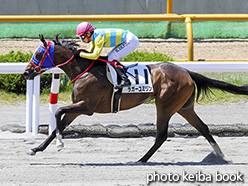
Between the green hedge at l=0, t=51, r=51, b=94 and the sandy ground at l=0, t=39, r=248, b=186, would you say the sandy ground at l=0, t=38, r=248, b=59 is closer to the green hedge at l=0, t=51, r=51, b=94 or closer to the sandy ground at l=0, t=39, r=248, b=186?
the sandy ground at l=0, t=39, r=248, b=186

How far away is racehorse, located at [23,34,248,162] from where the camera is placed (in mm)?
5195

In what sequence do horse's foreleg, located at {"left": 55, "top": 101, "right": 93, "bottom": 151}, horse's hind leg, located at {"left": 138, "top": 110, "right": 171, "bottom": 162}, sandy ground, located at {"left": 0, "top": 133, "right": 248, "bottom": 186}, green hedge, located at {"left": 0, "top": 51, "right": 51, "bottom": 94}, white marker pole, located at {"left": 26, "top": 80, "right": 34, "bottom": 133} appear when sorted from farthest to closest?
green hedge, located at {"left": 0, "top": 51, "right": 51, "bottom": 94}, white marker pole, located at {"left": 26, "top": 80, "right": 34, "bottom": 133}, horse's hind leg, located at {"left": 138, "top": 110, "right": 171, "bottom": 162}, horse's foreleg, located at {"left": 55, "top": 101, "right": 93, "bottom": 151}, sandy ground, located at {"left": 0, "top": 133, "right": 248, "bottom": 186}

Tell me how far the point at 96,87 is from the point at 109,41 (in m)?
0.54

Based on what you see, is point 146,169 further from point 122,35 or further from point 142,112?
point 142,112

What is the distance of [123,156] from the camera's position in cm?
559

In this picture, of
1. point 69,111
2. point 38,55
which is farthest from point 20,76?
point 69,111

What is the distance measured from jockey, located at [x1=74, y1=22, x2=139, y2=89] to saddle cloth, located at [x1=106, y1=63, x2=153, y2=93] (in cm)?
6

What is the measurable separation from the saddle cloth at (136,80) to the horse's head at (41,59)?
0.62m

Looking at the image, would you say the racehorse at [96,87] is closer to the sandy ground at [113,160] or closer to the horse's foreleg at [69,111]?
the horse's foreleg at [69,111]

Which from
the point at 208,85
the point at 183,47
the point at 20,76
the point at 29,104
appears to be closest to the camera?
the point at 208,85

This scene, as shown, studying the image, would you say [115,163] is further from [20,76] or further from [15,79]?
[15,79]

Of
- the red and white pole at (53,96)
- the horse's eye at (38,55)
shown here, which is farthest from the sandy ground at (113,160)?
the horse's eye at (38,55)

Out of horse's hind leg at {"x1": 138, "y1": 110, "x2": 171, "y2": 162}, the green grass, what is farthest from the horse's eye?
the green grass

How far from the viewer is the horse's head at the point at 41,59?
5.21m
